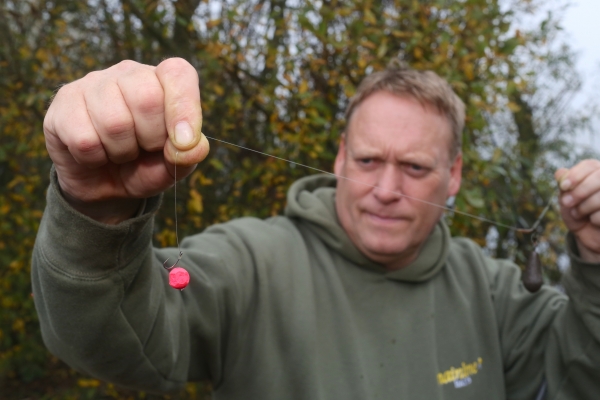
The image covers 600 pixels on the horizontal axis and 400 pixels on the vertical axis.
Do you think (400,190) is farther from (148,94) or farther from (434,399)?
(148,94)

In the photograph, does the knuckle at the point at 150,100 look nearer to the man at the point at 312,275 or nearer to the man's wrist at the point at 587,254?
the man at the point at 312,275

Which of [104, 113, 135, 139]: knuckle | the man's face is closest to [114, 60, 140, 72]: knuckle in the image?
[104, 113, 135, 139]: knuckle

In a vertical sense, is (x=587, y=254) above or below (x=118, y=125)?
below

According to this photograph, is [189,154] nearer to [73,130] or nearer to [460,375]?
[73,130]

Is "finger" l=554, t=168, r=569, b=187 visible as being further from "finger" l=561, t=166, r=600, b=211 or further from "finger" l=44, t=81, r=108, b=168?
"finger" l=44, t=81, r=108, b=168

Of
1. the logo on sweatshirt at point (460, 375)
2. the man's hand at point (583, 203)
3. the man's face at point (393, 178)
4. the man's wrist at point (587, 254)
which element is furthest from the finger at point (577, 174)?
the logo on sweatshirt at point (460, 375)

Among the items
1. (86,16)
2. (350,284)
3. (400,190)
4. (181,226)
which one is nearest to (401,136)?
(400,190)

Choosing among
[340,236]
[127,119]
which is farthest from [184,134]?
[340,236]
